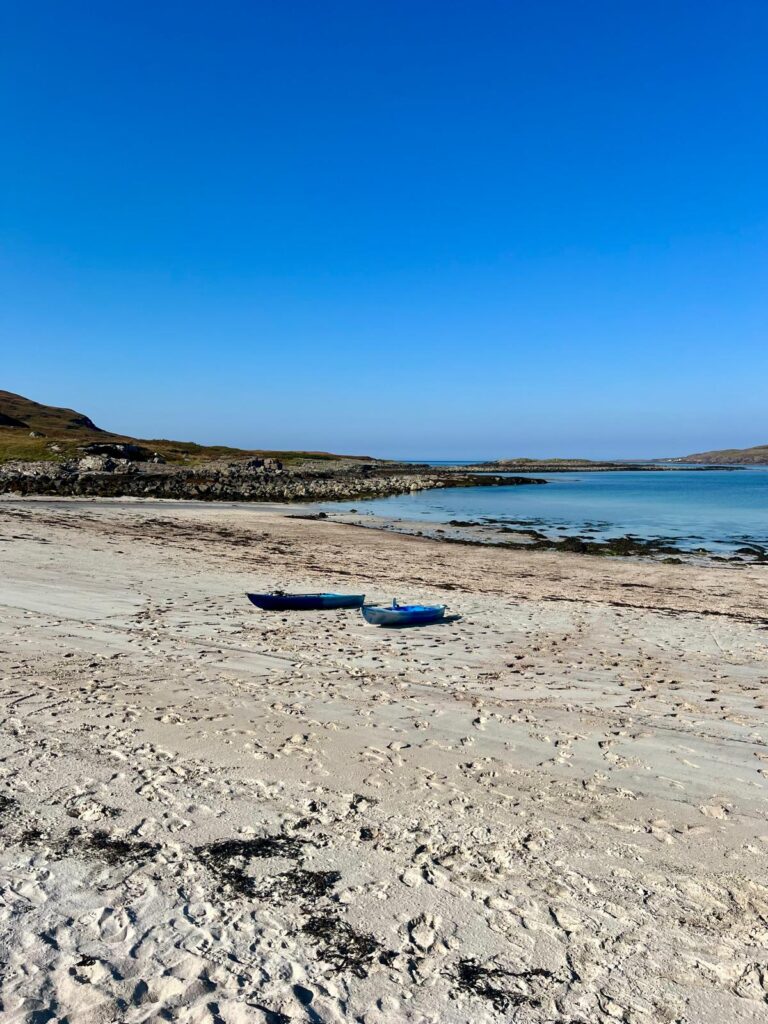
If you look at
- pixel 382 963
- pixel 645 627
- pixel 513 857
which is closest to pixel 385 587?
pixel 645 627

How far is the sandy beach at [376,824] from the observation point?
163 inches

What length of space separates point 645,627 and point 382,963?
11.5 meters

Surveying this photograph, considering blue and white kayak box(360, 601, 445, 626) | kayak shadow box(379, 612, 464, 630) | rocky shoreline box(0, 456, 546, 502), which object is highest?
rocky shoreline box(0, 456, 546, 502)

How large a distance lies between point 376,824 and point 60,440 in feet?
268

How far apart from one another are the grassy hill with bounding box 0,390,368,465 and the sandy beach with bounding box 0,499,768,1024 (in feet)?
206

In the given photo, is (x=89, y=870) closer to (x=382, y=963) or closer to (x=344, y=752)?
(x=382, y=963)

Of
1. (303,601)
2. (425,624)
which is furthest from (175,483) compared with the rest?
(425,624)

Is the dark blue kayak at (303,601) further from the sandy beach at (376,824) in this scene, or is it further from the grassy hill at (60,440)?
the grassy hill at (60,440)

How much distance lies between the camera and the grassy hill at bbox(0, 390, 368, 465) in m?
68.6

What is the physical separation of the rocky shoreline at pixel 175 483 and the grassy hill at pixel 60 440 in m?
5.97

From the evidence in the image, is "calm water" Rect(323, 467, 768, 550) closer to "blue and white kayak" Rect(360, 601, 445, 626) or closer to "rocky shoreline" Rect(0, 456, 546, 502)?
"rocky shoreline" Rect(0, 456, 546, 502)

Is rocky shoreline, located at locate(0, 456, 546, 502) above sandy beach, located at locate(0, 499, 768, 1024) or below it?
above

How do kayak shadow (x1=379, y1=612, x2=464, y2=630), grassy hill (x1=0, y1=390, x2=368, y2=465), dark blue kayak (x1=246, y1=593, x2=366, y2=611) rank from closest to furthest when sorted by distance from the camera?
kayak shadow (x1=379, y1=612, x2=464, y2=630), dark blue kayak (x1=246, y1=593, x2=366, y2=611), grassy hill (x1=0, y1=390, x2=368, y2=465)

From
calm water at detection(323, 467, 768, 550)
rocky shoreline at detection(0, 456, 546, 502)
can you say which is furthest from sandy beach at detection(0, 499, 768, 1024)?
rocky shoreline at detection(0, 456, 546, 502)
